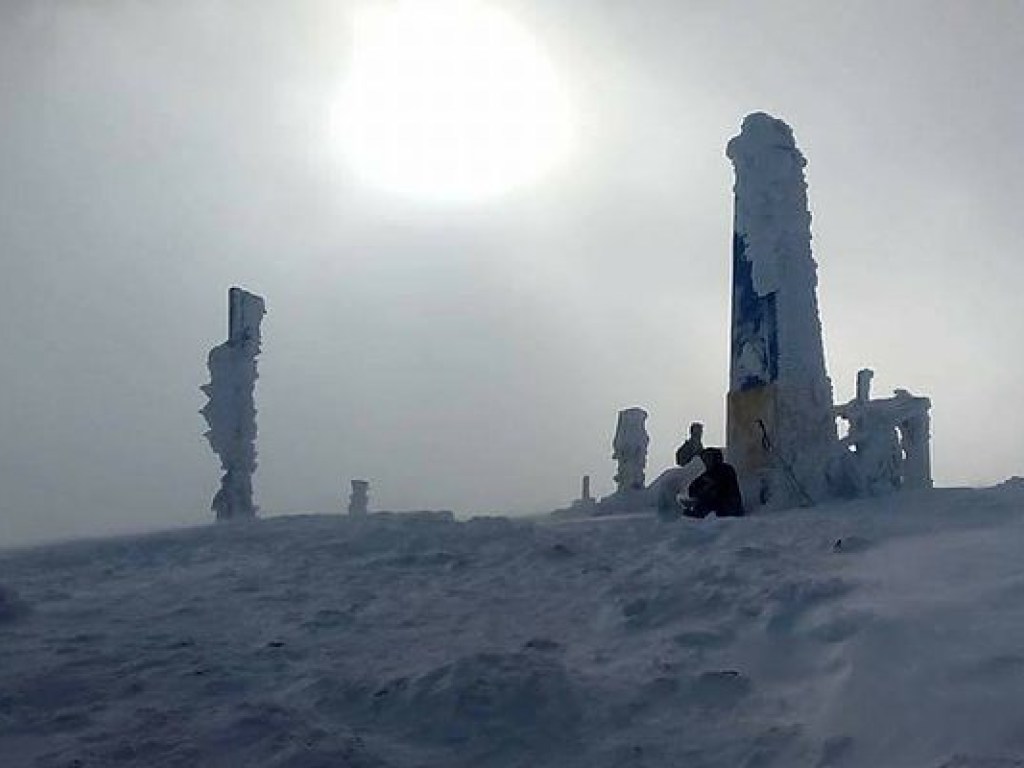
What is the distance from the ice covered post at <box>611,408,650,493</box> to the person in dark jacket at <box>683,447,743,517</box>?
12.3 metres

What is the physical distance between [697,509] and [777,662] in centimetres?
691

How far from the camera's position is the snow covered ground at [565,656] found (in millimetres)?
4379

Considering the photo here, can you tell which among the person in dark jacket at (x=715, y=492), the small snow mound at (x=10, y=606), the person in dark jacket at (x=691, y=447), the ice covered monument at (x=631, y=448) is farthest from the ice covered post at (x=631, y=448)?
the small snow mound at (x=10, y=606)

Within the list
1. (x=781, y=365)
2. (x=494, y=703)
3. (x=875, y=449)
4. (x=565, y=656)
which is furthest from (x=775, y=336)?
(x=494, y=703)

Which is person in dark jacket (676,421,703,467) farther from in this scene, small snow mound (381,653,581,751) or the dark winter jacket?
small snow mound (381,653,581,751)

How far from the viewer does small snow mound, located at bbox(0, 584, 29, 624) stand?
7.11m

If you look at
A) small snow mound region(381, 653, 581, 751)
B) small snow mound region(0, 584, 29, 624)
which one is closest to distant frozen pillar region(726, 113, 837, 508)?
small snow mound region(381, 653, 581, 751)

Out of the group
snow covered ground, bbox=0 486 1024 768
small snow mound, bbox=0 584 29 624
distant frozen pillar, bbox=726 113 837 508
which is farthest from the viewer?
distant frozen pillar, bbox=726 113 837 508

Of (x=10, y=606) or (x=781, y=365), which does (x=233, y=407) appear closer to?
(x=781, y=365)

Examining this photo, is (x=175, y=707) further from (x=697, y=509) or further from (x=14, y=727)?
(x=697, y=509)

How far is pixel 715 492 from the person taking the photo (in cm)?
1199

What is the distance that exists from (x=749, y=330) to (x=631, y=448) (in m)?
11.4

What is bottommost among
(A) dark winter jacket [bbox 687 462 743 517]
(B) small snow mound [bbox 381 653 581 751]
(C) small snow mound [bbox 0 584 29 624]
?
(B) small snow mound [bbox 381 653 581 751]

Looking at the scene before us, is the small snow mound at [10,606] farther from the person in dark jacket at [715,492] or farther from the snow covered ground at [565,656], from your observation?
the person in dark jacket at [715,492]
